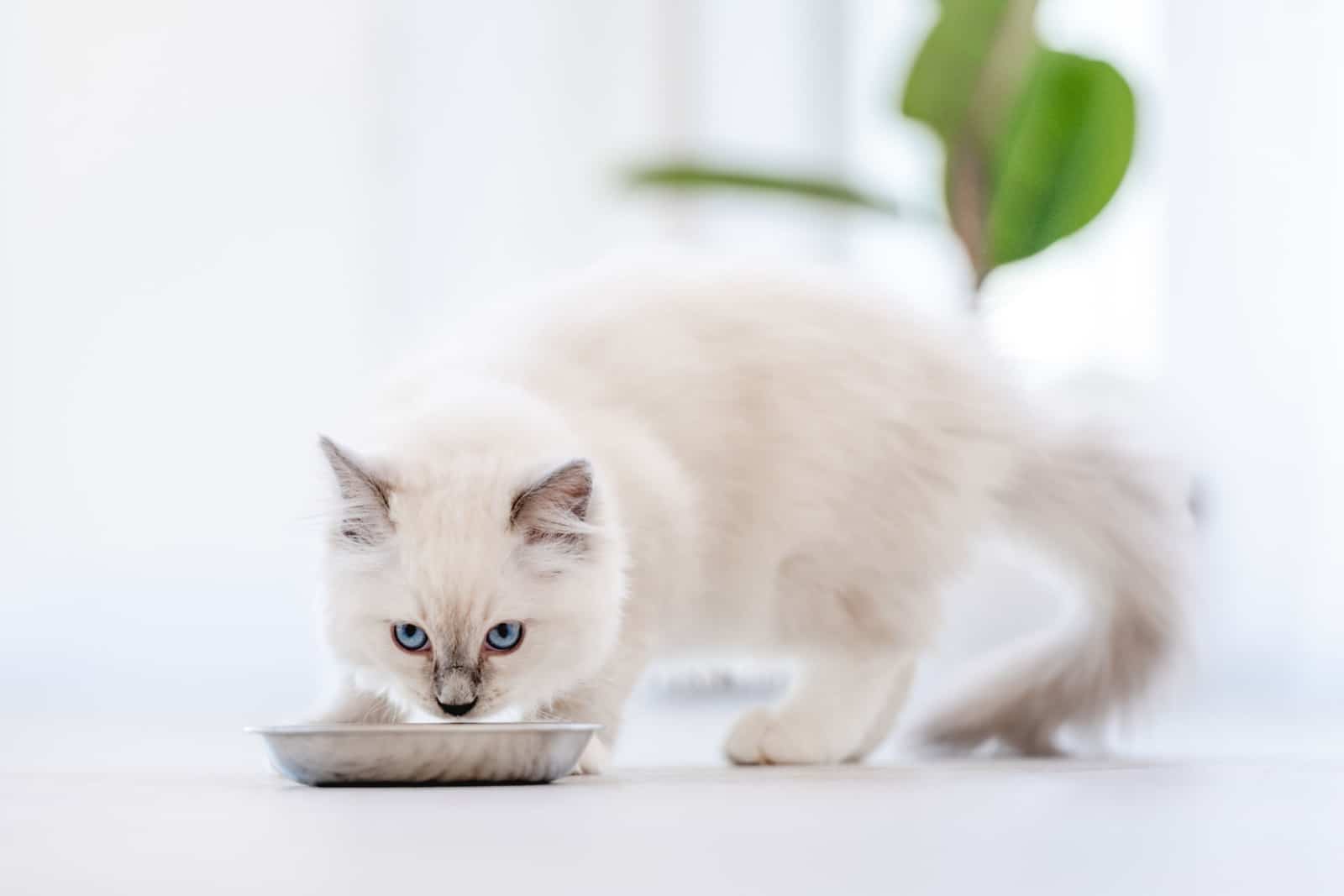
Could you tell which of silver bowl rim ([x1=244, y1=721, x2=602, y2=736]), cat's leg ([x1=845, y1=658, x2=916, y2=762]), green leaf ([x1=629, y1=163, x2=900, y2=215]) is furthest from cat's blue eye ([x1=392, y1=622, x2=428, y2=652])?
green leaf ([x1=629, y1=163, x2=900, y2=215])

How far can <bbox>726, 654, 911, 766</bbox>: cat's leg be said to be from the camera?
214cm

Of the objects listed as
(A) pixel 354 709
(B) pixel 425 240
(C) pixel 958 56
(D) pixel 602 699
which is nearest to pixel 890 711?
(D) pixel 602 699

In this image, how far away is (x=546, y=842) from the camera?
3.87 ft

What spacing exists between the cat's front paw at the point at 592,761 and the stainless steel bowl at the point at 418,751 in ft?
0.58

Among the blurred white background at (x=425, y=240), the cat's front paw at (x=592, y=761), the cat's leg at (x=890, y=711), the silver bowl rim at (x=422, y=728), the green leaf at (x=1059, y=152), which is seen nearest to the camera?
the silver bowl rim at (x=422, y=728)

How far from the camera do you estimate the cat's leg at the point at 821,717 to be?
2143mm

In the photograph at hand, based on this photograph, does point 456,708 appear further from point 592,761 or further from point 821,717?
point 821,717

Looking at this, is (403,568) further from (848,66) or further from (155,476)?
(848,66)

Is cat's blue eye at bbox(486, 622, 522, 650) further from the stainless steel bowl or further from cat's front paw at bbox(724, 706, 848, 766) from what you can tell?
cat's front paw at bbox(724, 706, 848, 766)

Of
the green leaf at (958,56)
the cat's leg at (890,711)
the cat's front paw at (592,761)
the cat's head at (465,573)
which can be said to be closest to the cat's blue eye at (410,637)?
the cat's head at (465,573)

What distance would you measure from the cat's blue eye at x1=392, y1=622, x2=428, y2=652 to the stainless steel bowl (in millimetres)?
122

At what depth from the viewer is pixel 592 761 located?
1849 mm

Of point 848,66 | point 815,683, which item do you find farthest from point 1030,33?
point 815,683

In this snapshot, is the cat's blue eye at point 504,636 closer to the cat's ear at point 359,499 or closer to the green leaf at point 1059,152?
the cat's ear at point 359,499
